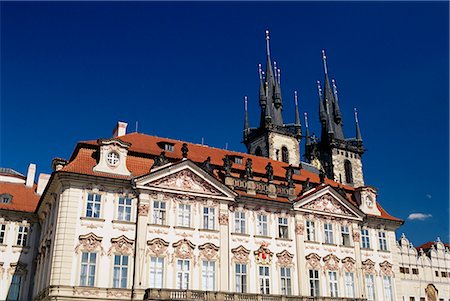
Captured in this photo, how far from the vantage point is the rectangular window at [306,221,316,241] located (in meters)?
44.8

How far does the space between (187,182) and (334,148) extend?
65552 mm

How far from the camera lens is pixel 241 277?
40250 millimetres

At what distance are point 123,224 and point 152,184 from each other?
3905 millimetres

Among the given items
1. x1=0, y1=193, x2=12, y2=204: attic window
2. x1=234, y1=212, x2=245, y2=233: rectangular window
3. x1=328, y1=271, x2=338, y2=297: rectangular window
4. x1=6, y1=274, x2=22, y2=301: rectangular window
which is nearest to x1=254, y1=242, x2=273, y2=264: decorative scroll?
x1=234, y1=212, x2=245, y2=233: rectangular window

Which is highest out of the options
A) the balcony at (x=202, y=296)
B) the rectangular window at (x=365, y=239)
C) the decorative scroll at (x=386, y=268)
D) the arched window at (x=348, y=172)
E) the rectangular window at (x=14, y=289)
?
the arched window at (x=348, y=172)

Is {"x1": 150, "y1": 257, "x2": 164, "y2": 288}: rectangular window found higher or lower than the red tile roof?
lower

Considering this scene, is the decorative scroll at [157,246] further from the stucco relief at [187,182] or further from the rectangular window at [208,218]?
the stucco relief at [187,182]

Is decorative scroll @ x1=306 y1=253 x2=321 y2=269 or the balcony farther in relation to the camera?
decorative scroll @ x1=306 y1=253 x2=321 y2=269

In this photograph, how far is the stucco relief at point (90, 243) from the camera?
35.6 meters

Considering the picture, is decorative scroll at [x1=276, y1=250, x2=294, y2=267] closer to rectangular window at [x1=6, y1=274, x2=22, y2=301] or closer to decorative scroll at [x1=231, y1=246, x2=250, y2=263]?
decorative scroll at [x1=231, y1=246, x2=250, y2=263]

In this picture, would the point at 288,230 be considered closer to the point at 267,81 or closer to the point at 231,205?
the point at 231,205

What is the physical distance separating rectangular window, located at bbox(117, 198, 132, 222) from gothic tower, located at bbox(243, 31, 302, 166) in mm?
54944

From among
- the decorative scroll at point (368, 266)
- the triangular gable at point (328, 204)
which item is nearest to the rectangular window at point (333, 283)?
the decorative scroll at point (368, 266)

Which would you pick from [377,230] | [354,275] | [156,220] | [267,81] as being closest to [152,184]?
[156,220]
